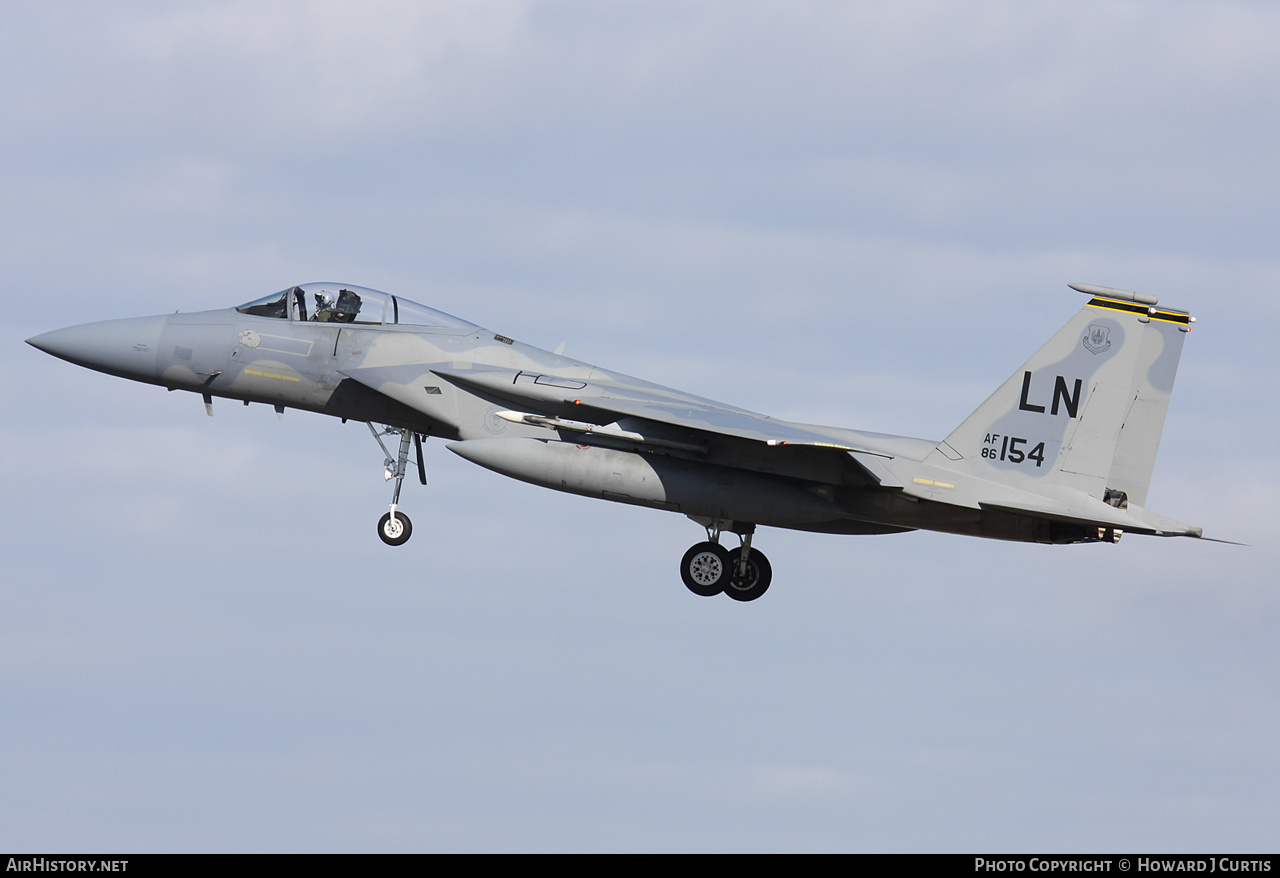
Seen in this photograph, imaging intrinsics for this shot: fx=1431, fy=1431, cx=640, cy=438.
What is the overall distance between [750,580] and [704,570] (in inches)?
28.7

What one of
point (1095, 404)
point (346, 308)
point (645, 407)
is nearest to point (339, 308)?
point (346, 308)

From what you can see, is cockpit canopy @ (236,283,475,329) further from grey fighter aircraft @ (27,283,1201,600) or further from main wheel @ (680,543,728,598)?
main wheel @ (680,543,728,598)

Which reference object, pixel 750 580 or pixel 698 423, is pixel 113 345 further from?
pixel 750 580

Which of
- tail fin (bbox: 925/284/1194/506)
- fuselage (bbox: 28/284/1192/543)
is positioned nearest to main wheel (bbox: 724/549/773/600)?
fuselage (bbox: 28/284/1192/543)

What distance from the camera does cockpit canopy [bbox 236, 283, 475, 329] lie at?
2073 centimetres

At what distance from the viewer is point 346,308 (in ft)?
68.1

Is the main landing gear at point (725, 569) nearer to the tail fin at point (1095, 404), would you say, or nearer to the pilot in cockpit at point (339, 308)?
the tail fin at point (1095, 404)

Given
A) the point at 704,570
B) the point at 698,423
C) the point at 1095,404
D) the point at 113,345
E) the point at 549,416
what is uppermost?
the point at 1095,404

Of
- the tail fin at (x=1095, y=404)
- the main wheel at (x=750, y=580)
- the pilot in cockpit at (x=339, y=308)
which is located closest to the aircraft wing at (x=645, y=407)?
the tail fin at (x=1095, y=404)

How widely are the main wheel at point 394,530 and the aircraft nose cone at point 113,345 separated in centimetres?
407

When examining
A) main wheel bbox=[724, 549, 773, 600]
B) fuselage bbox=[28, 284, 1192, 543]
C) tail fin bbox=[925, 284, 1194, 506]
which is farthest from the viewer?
main wheel bbox=[724, 549, 773, 600]

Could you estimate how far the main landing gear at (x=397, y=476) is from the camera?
20.3 metres

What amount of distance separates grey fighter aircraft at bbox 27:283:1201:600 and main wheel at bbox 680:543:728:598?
0.10 feet

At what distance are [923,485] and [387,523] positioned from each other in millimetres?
7499
